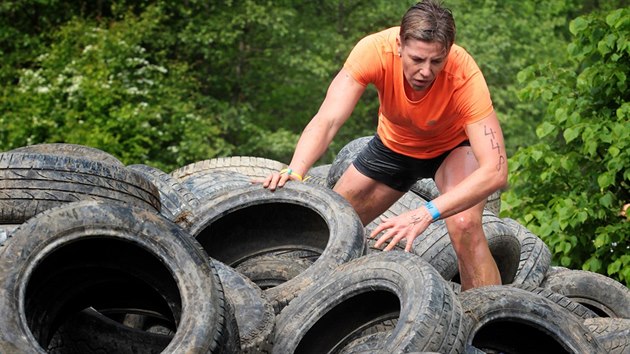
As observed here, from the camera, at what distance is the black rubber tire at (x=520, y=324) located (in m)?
7.39

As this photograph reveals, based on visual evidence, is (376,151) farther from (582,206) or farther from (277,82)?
(277,82)

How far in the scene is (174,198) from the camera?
9.68m

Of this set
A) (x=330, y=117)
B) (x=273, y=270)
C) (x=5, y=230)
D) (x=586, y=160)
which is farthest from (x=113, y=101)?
(x=5, y=230)

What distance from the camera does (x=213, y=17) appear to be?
29.7 metres

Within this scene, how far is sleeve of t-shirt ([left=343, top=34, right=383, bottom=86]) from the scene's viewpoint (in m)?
7.71

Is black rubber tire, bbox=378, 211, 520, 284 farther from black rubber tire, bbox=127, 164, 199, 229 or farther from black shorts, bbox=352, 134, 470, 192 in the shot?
black rubber tire, bbox=127, 164, 199, 229

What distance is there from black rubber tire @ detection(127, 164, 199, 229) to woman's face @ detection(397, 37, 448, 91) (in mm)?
2249

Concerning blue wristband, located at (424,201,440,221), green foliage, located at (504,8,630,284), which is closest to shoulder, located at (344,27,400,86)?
blue wristband, located at (424,201,440,221)

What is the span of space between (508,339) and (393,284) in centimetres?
95

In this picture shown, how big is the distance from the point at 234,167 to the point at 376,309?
3.89 m

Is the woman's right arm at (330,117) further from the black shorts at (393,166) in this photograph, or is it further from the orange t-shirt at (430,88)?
the black shorts at (393,166)

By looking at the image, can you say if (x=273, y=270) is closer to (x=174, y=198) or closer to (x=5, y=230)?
(x=174, y=198)

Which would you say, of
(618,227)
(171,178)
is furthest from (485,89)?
(618,227)

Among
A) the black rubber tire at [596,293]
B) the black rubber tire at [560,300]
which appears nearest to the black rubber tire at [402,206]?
the black rubber tire at [596,293]
